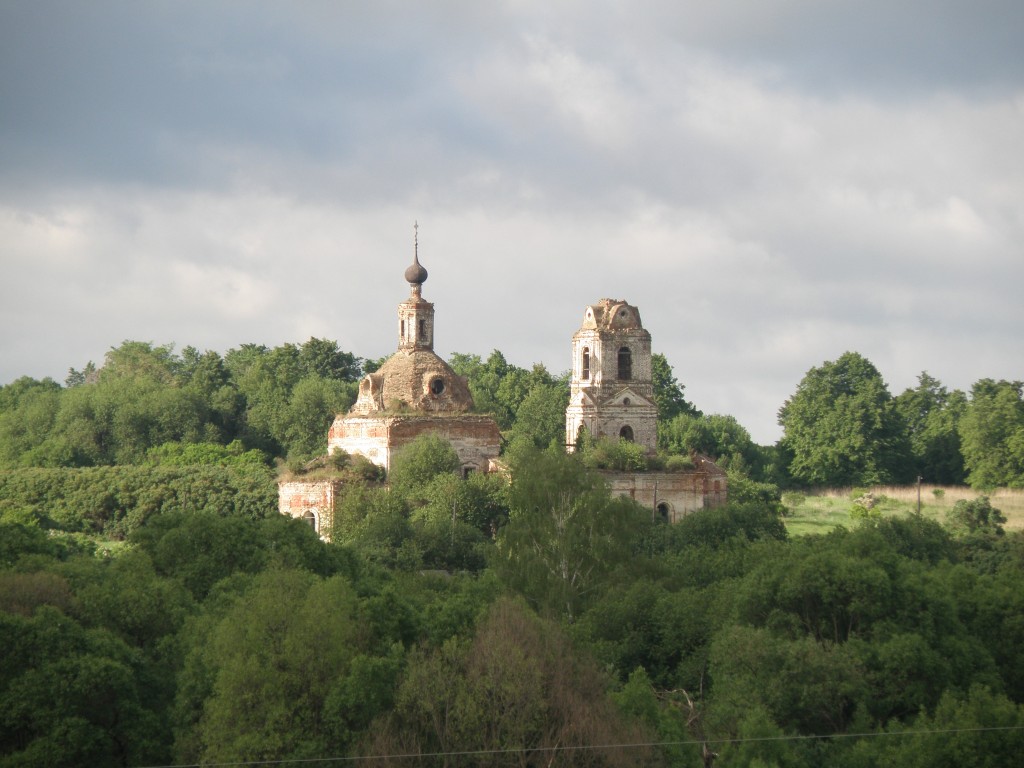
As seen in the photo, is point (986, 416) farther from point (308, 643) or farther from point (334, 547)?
point (308, 643)

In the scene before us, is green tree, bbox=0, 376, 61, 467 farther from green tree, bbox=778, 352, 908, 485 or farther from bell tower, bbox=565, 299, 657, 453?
green tree, bbox=778, 352, 908, 485

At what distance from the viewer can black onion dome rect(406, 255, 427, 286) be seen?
51.3m

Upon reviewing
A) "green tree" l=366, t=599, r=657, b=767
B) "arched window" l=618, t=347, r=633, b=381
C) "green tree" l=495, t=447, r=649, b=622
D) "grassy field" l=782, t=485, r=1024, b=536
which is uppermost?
"arched window" l=618, t=347, r=633, b=381

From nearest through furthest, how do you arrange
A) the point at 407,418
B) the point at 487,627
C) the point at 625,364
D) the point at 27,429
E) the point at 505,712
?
1. the point at 505,712
2. the point at 487,627
3. the point at 407,418
4. the point at 625,364
5. the point at 27,429

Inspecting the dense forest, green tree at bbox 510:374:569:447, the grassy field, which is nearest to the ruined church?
the dense forest

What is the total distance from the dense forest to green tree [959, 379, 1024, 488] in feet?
49.3

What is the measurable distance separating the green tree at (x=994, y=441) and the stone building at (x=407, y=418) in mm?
23224

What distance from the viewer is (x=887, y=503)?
59969 millimetres

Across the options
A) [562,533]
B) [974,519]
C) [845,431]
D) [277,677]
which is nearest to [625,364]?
[974,519]

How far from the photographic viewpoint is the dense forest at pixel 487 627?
26.0 m

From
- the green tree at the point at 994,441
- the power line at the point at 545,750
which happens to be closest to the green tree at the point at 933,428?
the green tree at the point at 994,441

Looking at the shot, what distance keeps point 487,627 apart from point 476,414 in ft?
69.1

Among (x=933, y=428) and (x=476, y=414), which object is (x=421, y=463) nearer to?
(x=476, y=414)

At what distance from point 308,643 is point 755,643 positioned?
7145 mm
